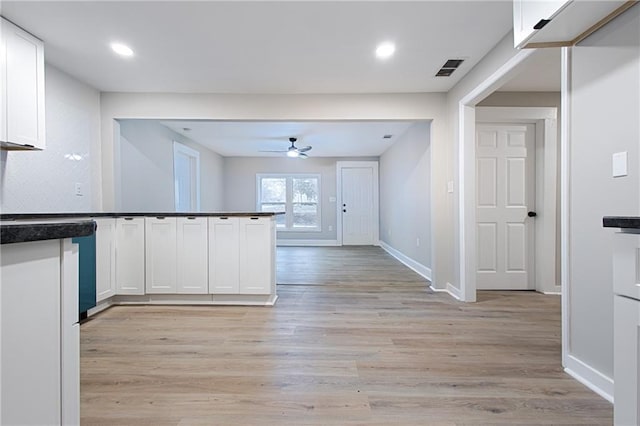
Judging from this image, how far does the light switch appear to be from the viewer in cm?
151

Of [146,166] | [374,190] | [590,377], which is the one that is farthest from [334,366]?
[374,190]

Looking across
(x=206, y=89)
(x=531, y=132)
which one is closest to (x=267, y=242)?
(x=206, y=89)

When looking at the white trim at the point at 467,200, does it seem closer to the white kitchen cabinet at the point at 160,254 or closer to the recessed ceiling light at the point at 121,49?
the white kitchen cabinet at the point at 160,254

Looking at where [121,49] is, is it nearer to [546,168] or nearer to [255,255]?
[255,255]

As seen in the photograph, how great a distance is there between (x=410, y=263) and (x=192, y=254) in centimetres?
345

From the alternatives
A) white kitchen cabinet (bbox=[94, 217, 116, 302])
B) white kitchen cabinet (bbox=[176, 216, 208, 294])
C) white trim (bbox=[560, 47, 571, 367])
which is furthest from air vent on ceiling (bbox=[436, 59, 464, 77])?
white kitchen cabinet (bbox=[94, 217, 116, 302])

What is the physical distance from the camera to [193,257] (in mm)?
3176

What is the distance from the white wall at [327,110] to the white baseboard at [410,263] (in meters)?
0.72

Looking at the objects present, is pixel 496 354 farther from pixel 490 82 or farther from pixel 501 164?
pixel 501 164

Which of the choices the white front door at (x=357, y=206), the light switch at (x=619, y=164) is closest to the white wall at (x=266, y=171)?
the white front door at (x=357, y=206)

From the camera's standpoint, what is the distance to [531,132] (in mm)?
3715

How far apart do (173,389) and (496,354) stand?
1.99 metres

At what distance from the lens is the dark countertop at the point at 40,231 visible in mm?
623

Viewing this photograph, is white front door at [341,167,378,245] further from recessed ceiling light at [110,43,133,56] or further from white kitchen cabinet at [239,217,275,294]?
recessed ceiling light at [110,43,133,56]
